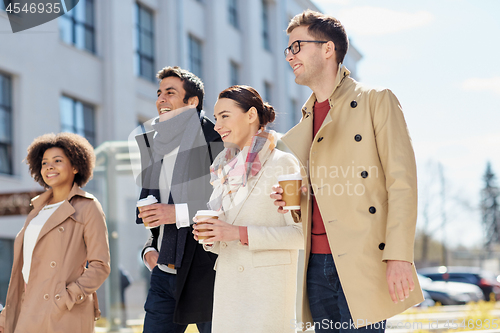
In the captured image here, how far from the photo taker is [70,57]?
15734 mm

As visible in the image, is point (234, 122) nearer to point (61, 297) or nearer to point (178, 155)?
point (178, 155)

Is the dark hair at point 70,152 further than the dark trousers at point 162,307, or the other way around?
the dark hair at point 70,152

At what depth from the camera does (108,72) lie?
1675 cm

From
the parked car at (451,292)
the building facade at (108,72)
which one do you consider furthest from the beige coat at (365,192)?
the parked car at (451,292)

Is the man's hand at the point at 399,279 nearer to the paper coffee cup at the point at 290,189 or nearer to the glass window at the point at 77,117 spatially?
the paper coffee cup at the point at 290,189

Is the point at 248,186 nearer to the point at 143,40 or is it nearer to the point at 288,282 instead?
the point at 288,282

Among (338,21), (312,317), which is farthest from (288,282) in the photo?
(338,21)

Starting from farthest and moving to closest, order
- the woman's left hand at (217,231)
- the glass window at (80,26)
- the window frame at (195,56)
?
the window frame at (195,56), the glass window at (80,26), the woman's left hand at (217,231)

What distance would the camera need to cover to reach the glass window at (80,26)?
1581cm

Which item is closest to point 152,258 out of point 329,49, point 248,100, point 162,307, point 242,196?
point 162,307

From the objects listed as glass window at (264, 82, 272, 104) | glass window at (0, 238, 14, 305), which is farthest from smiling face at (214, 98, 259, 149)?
glass window at (264, 82, 272, 104)

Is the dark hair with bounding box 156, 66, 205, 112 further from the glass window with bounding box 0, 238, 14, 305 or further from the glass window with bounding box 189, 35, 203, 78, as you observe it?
the glass window with bounding box 189, 35, 203, 78

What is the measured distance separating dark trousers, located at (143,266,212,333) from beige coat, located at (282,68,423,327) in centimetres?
118

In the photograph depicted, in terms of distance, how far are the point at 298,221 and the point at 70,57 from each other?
14066 mm
